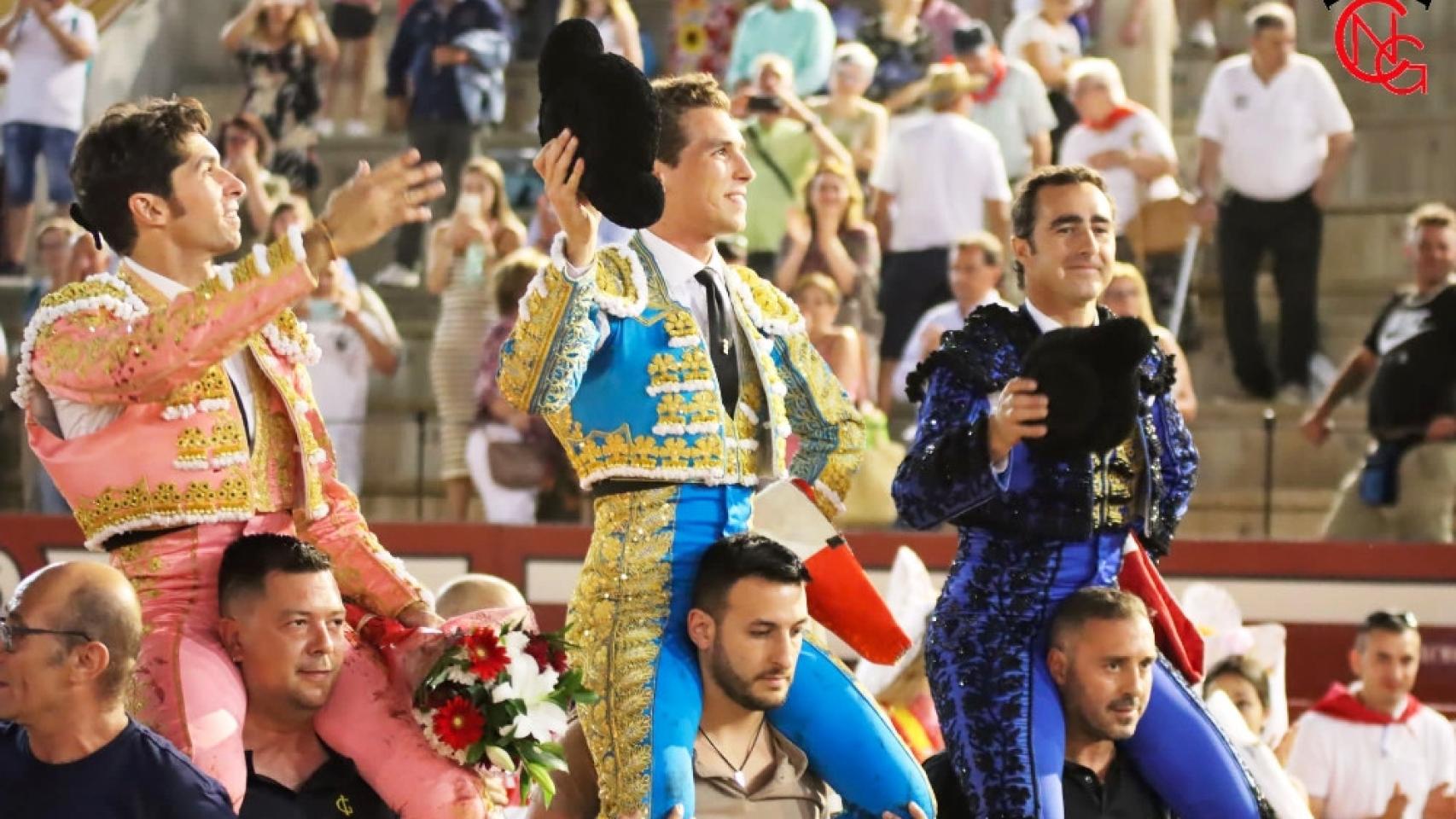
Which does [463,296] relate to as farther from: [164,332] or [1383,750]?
[164,332]

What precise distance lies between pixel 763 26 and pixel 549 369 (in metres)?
6.96

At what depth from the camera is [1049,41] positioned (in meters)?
11.5

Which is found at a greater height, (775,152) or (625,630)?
(775,152)

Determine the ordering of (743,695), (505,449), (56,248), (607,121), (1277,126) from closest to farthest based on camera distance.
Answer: (607,121) → (743,695) → (505,449) → (1277,126) → (56,248)

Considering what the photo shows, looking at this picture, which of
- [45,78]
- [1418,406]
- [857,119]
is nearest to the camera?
[1418,406]

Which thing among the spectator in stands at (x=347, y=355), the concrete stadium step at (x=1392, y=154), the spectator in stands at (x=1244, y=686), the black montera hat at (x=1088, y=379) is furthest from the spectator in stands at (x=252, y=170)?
the black montera hat at (x=1088, y=379)

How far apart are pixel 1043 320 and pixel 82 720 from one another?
197 cm

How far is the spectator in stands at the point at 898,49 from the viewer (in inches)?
445

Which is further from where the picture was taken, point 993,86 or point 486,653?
point 993,86

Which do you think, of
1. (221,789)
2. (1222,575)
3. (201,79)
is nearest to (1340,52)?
(1222,575)

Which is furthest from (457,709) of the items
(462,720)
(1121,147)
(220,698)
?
(1121,147)

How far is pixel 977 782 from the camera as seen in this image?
4.99 m

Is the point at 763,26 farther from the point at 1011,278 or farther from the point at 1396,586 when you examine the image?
the point at 1396,586

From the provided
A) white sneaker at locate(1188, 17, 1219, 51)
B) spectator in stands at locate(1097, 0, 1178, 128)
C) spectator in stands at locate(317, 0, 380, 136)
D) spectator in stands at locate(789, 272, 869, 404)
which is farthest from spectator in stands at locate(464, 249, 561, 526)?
white sneaker at locate(1188, 17, 1219, 51)
